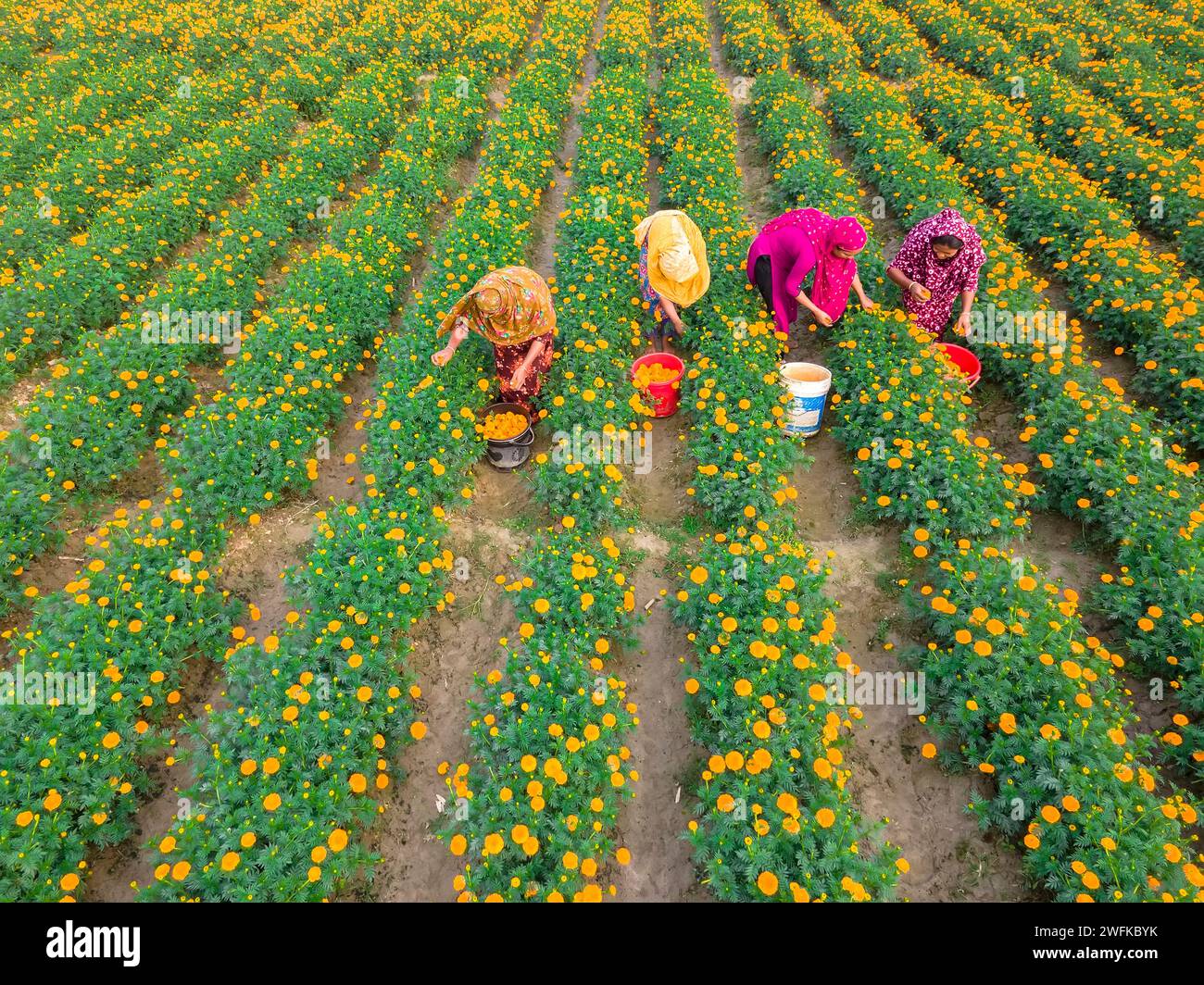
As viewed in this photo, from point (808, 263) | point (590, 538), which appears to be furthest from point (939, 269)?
point (590, 538)

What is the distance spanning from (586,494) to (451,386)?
1.57m

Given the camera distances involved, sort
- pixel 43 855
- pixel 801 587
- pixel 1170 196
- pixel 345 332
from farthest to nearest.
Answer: pixel 1170 196
pixel 345 332
pixel 801 587
pixel 43 855

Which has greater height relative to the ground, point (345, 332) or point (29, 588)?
point (345, 332)

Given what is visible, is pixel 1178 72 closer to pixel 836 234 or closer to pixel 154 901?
pixel 836 234

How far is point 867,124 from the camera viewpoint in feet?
29.6

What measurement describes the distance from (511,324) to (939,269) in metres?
3.89

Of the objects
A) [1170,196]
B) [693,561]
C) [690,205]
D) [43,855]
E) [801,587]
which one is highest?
[1170,196]

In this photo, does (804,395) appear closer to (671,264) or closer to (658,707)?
(671,264)

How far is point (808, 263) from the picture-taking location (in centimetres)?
505

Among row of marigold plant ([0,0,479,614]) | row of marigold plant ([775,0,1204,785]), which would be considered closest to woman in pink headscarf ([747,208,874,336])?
row of marigold plant ([775,0,1204,785])

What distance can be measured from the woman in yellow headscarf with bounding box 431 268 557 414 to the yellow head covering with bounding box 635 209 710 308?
3.82 ft

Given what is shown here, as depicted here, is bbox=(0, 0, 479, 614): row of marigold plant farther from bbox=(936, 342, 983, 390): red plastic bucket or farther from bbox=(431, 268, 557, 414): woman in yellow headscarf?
bbox=(936, 342, 983, 390): red plastic bucket

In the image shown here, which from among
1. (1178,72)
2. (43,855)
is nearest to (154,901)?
(43,855)

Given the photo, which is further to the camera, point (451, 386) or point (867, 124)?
point (867, 124)
